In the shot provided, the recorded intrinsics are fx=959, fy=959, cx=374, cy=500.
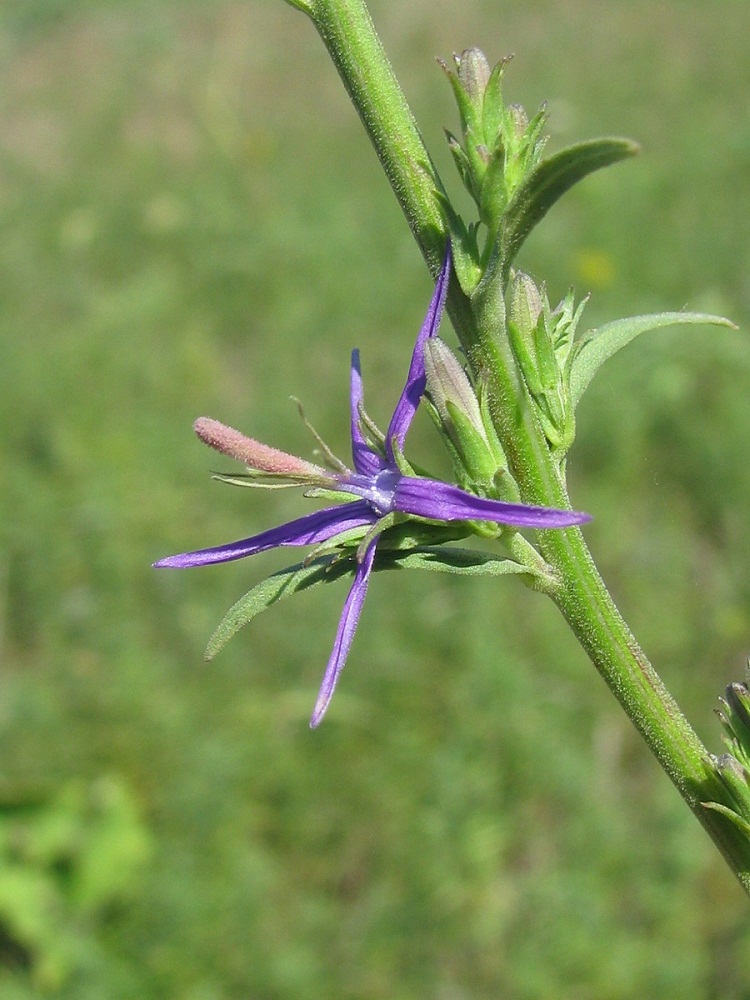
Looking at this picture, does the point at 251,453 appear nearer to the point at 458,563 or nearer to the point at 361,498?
the point at 361,498

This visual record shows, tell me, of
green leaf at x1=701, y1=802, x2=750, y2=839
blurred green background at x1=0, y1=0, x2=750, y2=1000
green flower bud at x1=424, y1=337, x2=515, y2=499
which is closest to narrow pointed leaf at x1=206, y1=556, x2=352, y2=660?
green flower bud at x1=424, y1=337, x2=515, y2=499

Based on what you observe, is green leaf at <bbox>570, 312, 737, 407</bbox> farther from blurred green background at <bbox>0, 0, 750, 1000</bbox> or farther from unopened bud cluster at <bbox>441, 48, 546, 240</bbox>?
blurred green background at <bbox>0, 0, 750, 1000</bbox>

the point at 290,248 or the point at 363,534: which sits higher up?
the point at 290,248

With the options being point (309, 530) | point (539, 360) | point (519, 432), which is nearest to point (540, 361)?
point (539, 360)

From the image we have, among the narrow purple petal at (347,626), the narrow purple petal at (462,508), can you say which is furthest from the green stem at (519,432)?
the narrow purple petal at (347,626)

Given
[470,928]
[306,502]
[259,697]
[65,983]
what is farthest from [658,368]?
[65,983]

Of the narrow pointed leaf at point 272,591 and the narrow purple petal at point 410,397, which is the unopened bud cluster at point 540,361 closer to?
the narrow purple petal at point 410,397

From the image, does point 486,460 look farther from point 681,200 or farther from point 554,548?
point 681,200
